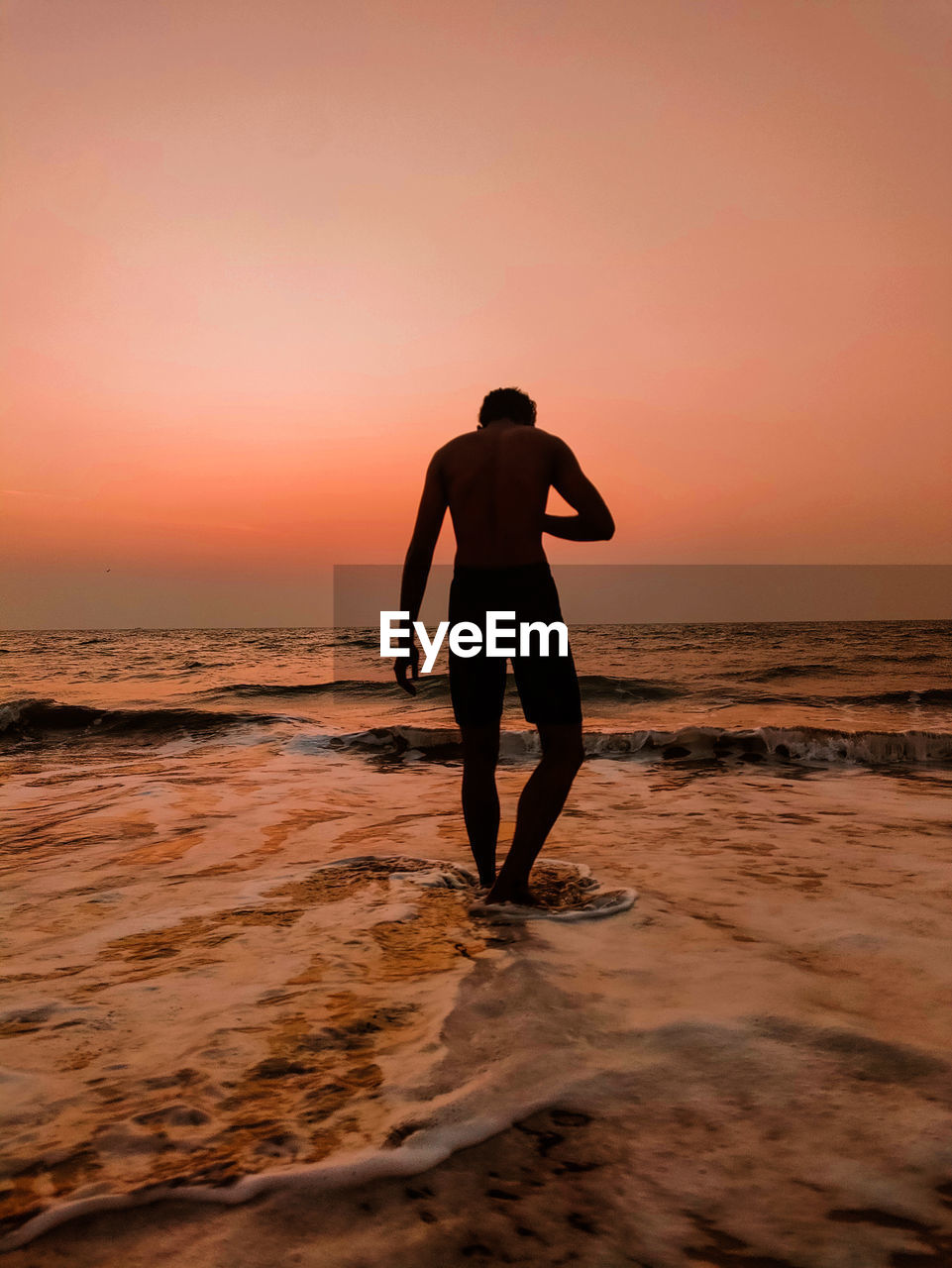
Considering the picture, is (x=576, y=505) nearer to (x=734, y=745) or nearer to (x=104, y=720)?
(x=734, y=745)

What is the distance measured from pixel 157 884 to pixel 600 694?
13.3 meters

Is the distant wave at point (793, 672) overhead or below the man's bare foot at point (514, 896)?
below

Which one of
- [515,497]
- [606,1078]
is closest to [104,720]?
[515,497]

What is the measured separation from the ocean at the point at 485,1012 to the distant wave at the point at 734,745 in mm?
2181

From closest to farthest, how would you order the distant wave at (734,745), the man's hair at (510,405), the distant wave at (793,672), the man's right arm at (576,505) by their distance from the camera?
the man's right arm at (576,505), the man's hair at (510,405), the distant wave at (734,745), the distant wave at (793,672)

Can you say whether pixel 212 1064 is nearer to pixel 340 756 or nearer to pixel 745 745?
pixel 340 756

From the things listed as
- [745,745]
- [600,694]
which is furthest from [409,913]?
[600,694]

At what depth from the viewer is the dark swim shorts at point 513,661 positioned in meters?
3.15

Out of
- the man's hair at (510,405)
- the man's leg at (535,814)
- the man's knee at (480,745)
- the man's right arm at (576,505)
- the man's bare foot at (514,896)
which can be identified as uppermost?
the man's hair at (510,405)

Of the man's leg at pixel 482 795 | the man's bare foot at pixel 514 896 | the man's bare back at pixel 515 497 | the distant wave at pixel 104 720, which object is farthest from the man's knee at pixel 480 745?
the distant wave at pixel 104 720

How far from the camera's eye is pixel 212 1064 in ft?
6.08

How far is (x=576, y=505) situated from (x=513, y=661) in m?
0.68

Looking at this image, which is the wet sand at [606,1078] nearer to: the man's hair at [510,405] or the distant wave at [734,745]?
the man's hair at [510,405]

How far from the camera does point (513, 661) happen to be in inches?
127
